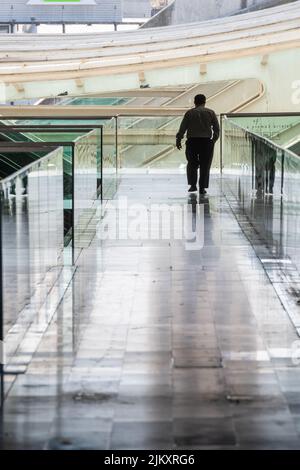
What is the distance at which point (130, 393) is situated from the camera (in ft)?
17.7

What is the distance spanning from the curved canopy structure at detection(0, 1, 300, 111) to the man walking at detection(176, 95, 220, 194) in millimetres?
22932

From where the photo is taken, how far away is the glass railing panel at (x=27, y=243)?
625 cm

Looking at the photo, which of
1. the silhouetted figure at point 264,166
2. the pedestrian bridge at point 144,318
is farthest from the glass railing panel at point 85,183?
the silhouetted figure at point 264,166

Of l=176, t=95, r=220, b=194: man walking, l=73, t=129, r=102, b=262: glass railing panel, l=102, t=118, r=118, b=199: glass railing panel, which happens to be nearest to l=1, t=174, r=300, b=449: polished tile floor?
l=73, t=129, r=102, b=262: glass railing panel

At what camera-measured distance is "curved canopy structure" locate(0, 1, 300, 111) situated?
40156mm

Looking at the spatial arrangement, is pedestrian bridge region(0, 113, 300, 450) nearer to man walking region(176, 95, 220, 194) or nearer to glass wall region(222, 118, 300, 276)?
glass wall region(222, 118, 300, 276)

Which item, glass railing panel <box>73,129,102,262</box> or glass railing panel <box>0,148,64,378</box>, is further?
glass railing panel <box>73,129,102,262</box>

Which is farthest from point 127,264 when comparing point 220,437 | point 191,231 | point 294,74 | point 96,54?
point 96,54

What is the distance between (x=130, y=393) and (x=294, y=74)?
35.9 m

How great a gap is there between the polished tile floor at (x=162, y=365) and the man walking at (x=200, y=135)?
6.70m

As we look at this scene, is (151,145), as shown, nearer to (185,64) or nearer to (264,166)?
(264,166)

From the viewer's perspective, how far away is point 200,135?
1656 centimetres

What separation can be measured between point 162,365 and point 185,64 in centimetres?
3561

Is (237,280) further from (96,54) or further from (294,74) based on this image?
(96,54)
